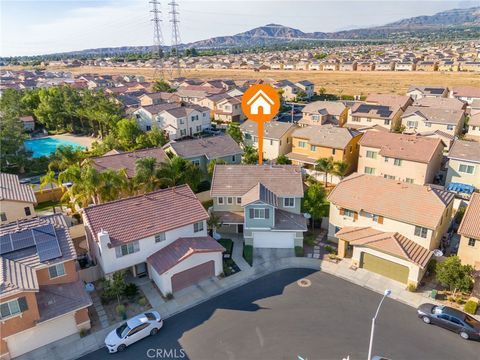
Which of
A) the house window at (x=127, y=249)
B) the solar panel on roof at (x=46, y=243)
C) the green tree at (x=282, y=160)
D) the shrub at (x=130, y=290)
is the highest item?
the solar panel on roof at (x=46, y=243)

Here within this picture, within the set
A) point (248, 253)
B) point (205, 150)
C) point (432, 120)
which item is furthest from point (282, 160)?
point (432, 120)

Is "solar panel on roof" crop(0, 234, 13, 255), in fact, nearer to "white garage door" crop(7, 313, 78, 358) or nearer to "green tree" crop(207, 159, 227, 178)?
"white garage door" crop(7, 313, 78, 358)

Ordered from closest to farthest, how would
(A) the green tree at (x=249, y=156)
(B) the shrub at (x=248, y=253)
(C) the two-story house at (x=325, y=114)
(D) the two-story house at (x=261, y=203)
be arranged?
(B) the shrub at (x=248, y=253), (D) the two-story house at (x=261, y=203), (A) the green tree at (x=249, y=156), (C) the two-story house at (x=325, y=114)

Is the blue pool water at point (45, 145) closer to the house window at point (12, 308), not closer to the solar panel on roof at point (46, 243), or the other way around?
the solar panel on roof at point (46, 243)

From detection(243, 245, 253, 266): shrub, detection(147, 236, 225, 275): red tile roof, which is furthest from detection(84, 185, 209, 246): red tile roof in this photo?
detection(243, 245, 253, 266): shrub

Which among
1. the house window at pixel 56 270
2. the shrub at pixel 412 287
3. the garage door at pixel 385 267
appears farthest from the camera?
the garage door at pixel 385 267

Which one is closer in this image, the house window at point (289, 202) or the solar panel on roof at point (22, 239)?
the solar panel on roof at point (22, 239)

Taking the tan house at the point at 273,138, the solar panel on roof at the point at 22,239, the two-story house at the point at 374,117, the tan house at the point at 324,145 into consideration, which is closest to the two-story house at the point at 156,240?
the solar panel on roof at the point at 22,239

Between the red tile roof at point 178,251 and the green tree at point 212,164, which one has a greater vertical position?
the green tree at point 212,164
